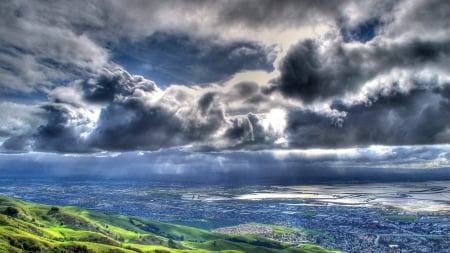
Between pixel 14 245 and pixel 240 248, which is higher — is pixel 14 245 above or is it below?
above

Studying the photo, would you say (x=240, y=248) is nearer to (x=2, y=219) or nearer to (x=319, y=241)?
(x=319, y=241)

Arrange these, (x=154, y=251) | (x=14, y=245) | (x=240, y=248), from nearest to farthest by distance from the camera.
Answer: (x=14, y=245), (x=154, y=251), (x=240, y=248)

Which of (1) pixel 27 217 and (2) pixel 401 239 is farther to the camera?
(1) pixel 27 217

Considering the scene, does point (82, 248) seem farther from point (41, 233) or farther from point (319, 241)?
point (319, 241)

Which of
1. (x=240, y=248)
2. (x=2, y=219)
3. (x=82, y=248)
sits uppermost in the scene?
(x=2, y=219)

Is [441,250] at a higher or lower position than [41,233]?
lower

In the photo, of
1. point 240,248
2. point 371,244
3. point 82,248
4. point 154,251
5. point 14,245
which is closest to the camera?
point 14,245

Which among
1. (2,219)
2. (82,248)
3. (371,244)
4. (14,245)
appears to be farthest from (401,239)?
(2,219)

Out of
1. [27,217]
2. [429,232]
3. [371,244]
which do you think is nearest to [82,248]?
[27,217]

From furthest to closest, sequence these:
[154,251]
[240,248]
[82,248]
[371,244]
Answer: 1. [240,248]
2. [371,244]
3. [154,251]
4. [82,248]
